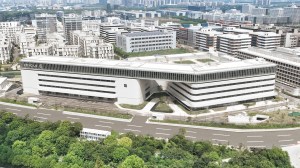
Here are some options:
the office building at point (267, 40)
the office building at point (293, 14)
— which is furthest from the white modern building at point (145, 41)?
the office building at point (293, 14)

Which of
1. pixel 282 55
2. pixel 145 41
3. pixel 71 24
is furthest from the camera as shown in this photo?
pixel 71 24

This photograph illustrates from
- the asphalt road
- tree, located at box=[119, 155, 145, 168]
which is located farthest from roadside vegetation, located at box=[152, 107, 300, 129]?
tree, located at box=[119, 155, 145, 168]

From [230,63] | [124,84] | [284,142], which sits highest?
[230,63]

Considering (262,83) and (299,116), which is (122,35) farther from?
(299,116)

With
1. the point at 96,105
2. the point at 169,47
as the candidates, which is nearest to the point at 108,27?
the point at 169,47

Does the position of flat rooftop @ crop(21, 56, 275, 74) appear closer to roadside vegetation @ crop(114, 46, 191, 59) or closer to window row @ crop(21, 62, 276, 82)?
window row @ crop(21, 62, 276, 82)

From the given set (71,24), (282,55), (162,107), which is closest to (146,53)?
(282,55)

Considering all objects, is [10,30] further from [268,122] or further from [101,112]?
[268,122]
